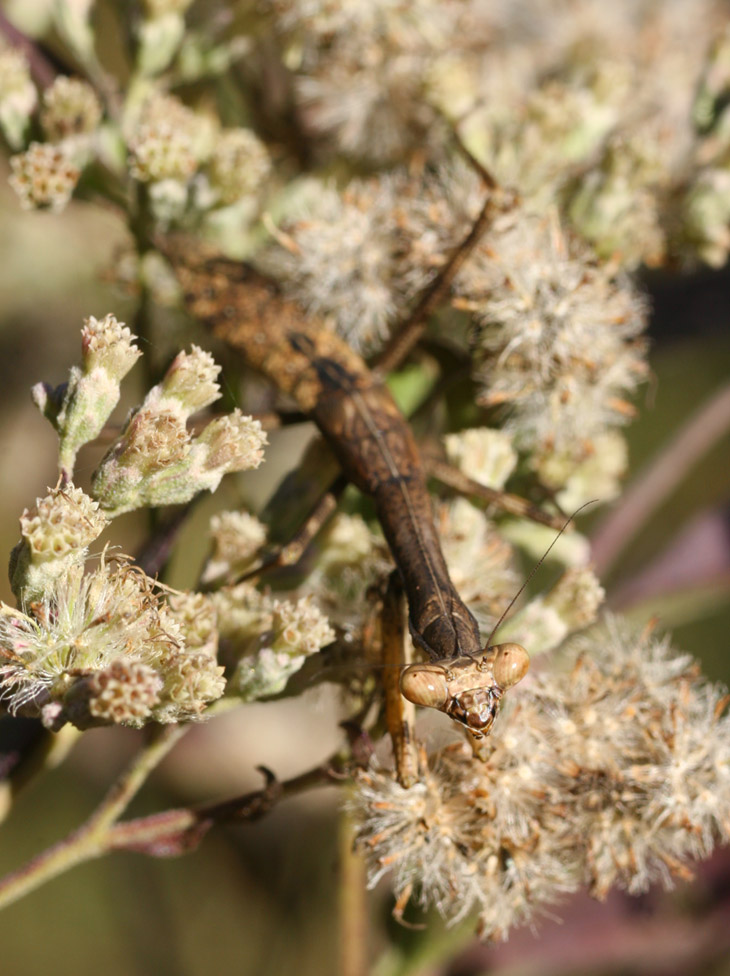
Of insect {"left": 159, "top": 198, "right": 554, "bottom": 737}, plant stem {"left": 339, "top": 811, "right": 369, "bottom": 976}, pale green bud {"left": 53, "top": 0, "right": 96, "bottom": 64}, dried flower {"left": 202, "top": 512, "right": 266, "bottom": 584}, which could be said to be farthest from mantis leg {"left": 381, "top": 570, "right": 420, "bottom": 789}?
pale green bud {"left": 53, "top": 0, "right": 96, "bottom": 64}

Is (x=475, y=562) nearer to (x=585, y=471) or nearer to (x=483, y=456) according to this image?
(x=483, y=456)

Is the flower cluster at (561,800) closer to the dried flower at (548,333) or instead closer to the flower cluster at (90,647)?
the flower cluster at (90,647)

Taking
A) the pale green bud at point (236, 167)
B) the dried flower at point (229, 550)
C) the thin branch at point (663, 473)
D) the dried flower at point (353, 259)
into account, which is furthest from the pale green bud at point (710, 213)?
the dried flower at point (229, 550)

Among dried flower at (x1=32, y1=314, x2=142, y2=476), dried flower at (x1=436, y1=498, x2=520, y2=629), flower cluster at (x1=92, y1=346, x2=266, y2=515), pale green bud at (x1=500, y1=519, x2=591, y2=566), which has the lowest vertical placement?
pale green bud at (x1=500, y1=519, x2=591, y2=566)

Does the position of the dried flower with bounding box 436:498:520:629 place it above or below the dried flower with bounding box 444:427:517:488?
below

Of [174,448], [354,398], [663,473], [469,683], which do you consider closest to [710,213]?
[663,473]

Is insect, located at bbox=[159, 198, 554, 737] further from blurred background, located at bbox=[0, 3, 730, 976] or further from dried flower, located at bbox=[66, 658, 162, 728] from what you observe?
dried flower, located at bbox=[66, 658, 162, 728]

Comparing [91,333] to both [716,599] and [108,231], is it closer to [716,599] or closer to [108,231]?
[108,231]

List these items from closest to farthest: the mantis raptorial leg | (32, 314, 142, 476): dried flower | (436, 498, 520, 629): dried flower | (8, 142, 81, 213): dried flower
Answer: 1. (32, 314, 142, 476): dried flower
2. the mantis raptorial leg
3. (436, 498, 520, 629): dried flower
4. (8, 142, 81, 213): dried flower
